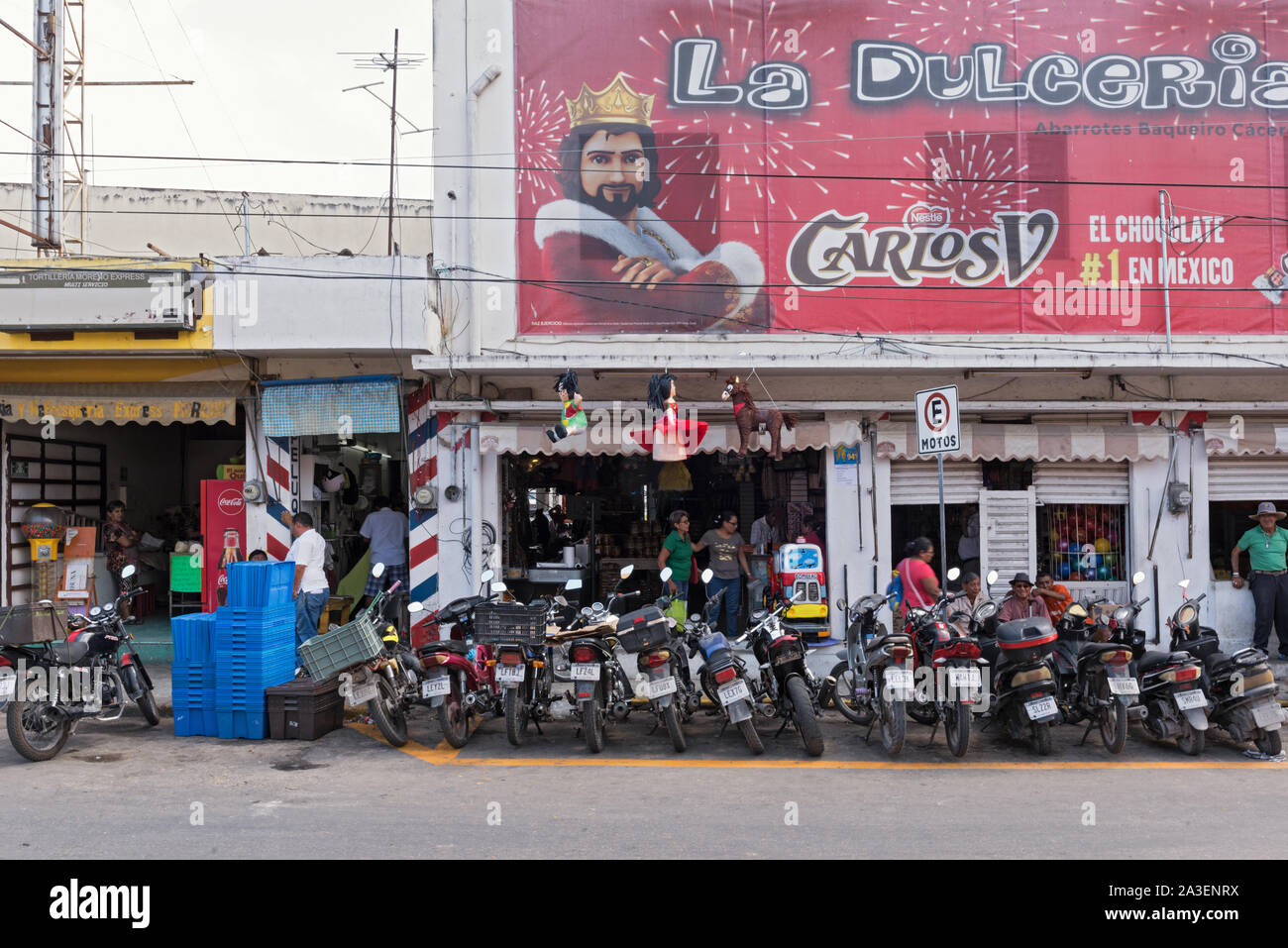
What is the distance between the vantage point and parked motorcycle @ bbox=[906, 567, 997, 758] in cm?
757

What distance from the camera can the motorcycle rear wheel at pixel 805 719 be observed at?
25.3 ft

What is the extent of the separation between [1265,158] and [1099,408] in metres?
3.76

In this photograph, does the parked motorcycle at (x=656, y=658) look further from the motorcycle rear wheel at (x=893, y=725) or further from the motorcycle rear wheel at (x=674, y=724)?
the motorcycle rear wheel at (x=893, y=725)

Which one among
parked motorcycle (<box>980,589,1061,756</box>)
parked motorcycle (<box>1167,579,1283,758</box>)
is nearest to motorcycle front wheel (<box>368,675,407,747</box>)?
parked motorcycle (<box>980,589,1061,756</box>)

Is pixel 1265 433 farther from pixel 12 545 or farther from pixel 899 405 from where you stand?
pixel 12 545

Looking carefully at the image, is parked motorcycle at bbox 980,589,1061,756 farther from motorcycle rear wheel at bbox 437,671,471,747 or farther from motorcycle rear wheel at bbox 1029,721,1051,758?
motorcycle rear wheel at bbox 437,671,471,747

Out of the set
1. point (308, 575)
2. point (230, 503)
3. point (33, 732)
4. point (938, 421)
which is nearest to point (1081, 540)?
point (938, 421)

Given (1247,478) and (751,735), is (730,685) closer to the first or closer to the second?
(751,735)

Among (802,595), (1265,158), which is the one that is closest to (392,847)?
(802,595)

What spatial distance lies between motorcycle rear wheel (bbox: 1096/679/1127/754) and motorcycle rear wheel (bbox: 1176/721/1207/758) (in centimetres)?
48

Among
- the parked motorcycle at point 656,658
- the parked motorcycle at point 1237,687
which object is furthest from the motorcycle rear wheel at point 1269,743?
the parked motorcycle at point 656,658

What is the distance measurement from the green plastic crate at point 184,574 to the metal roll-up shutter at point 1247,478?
13.7m

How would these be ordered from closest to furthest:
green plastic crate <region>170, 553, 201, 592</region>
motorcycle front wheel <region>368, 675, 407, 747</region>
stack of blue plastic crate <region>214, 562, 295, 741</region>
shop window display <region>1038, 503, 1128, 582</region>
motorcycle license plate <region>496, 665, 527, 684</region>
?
motorcycle license plate <region>496, 665, 527, 684</region>
motorcycle front wheel <region>368, 675, 407, 747</region>
stack of blue plastic crate <region>214, 562, 295, 741</region>
shop window display <region>1038, 503, 1128, 582</region>
green plastic crate <region>170, 553, 201, 592</region>

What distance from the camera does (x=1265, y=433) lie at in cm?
1259
